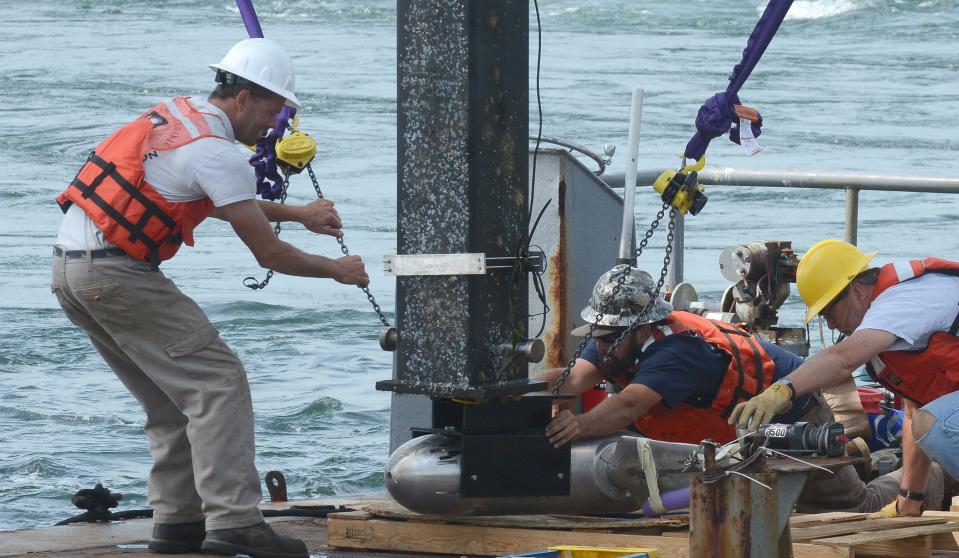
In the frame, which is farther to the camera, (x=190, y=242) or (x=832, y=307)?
(x=832, y=307)

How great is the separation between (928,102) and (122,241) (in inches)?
943

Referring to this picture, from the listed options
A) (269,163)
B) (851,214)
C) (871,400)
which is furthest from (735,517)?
(851,214)

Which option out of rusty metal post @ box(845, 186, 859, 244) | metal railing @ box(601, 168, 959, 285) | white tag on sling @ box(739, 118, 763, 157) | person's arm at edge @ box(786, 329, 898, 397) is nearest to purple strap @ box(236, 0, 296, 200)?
white tag on sling @ box(739, 118, 763, 157)

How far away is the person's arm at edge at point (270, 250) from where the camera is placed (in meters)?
4.76

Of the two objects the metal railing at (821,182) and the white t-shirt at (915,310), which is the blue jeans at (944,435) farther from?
the metal railing at (821,182)

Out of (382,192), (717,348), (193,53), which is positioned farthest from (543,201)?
(193,53)

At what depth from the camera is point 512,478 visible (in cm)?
518

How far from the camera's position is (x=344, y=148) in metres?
22.5

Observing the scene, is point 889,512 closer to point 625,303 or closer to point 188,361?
point 625,303

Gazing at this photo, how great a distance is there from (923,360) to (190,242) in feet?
7.58

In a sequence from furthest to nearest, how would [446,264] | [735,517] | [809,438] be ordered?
[446,264], [809,438], [735,517]

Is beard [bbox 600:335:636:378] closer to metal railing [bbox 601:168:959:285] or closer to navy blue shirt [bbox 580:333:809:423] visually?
navy blue shirt [bbox 580:333:809:423]

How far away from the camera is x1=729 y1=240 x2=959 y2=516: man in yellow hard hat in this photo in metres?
5.03

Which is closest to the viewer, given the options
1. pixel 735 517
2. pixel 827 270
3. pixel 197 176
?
pixel 735 517
